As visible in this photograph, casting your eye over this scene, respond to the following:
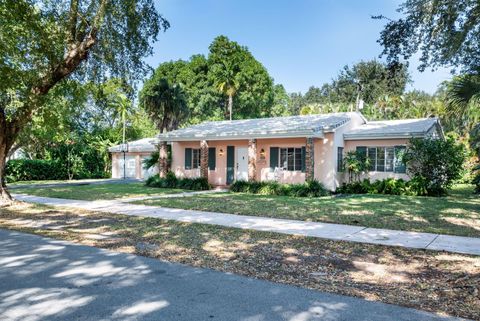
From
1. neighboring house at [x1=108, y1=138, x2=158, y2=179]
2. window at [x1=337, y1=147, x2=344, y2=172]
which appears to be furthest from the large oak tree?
neighboring house at [x1=108, y1=138, x2=158, y2=179]

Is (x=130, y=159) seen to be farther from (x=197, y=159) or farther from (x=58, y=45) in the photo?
(x=58, y=45)

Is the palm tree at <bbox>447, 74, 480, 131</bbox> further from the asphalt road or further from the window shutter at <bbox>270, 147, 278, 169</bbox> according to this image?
the window shutter at <bbox>270, 147, 278, 169</bbox>

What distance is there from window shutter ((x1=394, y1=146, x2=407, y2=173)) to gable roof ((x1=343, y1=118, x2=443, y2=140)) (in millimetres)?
634

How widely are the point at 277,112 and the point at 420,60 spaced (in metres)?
37.4

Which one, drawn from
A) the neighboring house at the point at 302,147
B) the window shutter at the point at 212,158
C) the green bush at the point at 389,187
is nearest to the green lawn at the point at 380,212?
the green bush at the point at 389,187

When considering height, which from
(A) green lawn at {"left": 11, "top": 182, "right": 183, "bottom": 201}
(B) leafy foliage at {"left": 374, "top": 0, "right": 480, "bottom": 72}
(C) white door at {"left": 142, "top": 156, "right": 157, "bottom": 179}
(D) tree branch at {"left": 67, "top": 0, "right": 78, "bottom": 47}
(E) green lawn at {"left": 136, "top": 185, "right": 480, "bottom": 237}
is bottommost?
(E) green lawn at {"left": 136, "top": 185, "right": 480, "bottom": 237}

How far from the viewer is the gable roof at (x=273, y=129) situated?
17.8 metres

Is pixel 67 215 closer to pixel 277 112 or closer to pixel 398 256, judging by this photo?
pixel 398 256

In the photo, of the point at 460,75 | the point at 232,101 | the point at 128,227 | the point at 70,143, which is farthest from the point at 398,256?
the point at 232,101

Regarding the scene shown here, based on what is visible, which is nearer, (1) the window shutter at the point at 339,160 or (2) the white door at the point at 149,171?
(1) the window shutter at the point at 339,160

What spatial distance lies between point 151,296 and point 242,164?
16.6 meters

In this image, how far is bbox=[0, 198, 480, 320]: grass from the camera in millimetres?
4586

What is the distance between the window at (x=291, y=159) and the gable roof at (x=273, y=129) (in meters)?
1.28

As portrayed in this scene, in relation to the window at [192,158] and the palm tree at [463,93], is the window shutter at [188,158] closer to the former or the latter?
the window at [192,158]
